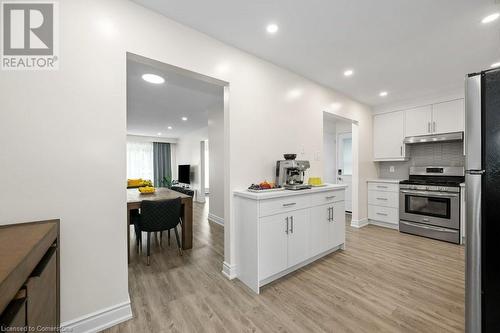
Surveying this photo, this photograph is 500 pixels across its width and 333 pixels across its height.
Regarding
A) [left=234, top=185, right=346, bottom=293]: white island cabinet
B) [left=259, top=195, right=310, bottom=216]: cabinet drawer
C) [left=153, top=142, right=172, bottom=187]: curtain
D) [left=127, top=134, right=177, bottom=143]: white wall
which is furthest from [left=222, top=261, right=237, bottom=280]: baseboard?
[left=127, top=134, right=177, bottom=143]: white wall

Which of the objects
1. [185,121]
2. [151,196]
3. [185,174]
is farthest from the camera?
[185,174]

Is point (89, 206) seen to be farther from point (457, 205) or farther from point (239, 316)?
point (457, 205)

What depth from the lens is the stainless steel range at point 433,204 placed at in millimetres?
3348

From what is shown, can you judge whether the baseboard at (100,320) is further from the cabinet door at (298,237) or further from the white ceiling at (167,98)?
the white ceiling at (167,98)

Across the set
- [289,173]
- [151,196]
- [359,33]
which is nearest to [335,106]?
[359,33]

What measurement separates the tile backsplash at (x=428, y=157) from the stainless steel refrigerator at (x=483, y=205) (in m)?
3.74

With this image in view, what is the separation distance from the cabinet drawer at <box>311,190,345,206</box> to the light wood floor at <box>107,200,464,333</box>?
0.80m

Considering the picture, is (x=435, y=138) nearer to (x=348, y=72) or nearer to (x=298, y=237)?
(x=348, y=72)

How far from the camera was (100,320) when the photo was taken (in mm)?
1551

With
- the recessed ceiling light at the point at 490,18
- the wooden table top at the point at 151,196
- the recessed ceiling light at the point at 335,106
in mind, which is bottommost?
the wooden table top at the point at 151,196

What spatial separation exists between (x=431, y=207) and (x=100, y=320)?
4927mm

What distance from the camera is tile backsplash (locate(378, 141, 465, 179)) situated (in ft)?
12.5

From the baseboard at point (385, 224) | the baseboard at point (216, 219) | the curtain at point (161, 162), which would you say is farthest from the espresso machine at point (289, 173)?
the curtain at point (161, 162)

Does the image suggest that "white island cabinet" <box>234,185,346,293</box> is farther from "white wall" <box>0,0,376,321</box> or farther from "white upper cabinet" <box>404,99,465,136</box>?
"white upper cabinet" <box>404,99,465,136</box>
